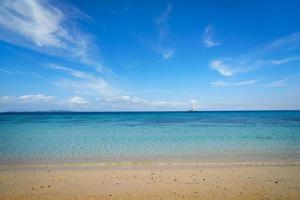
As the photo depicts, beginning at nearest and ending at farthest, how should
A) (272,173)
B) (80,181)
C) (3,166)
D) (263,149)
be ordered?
(80,181), (272,173), (3,166), (263,149)

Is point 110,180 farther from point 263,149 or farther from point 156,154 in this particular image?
point 263,149

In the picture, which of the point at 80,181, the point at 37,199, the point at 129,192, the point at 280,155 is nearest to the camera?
the point at 37,199

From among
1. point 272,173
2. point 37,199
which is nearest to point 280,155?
point 272,173

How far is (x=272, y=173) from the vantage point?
8.17 m

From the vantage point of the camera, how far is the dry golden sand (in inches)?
237

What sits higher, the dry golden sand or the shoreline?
the dry golden sand

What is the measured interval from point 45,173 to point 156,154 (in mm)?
6067

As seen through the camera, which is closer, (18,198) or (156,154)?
(18,198)

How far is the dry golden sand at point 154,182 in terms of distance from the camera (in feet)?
19.7

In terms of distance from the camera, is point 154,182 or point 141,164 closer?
point 154,182

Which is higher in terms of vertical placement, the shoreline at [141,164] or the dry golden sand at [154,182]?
the dry golden sand at [154,182]

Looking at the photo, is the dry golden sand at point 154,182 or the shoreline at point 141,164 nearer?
the dry golden sand at point 154,182

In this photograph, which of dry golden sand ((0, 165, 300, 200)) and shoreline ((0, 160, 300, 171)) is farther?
shoreline ((0, 160, 300, 171))

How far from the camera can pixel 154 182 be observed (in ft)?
23.4
